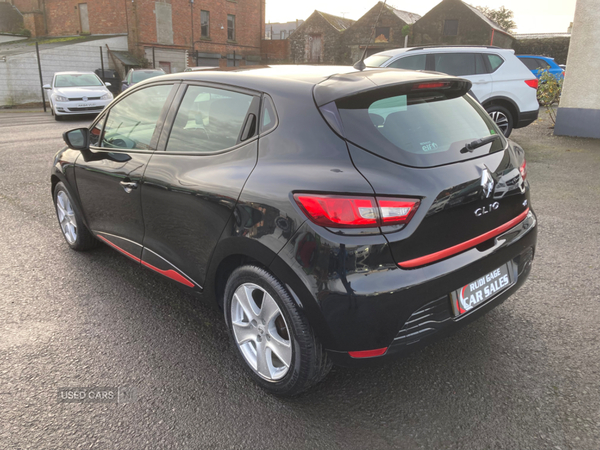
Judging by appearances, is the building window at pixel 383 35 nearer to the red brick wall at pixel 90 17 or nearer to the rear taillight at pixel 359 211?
the red brick wall at pixel 90 17

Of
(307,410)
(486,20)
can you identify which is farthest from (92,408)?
(486,20)

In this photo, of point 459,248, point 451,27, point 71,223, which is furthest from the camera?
point 451,27

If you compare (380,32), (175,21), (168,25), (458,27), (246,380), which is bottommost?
(246,380)

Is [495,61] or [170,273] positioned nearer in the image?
[170,273]

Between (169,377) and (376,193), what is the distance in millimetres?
1504

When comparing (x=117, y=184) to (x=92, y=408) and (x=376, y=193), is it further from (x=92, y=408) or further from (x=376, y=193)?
(x=376, y=193)

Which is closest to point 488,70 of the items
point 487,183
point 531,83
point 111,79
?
point 531,83

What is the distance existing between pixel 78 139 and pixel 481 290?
2918mm

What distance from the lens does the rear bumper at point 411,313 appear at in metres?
2.00

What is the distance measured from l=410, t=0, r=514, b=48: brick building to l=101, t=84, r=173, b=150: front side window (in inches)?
1649

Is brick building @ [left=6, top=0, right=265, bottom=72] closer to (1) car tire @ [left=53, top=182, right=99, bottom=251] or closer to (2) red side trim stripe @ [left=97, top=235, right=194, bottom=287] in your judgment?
(1) car tire @ [left=53, top=182, right=99, bottom=251]

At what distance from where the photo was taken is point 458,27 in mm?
40719

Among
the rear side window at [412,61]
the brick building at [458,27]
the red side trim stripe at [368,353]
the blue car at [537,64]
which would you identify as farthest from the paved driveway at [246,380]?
the brick building at [458,27]

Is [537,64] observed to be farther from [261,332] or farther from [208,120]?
[261,332]
